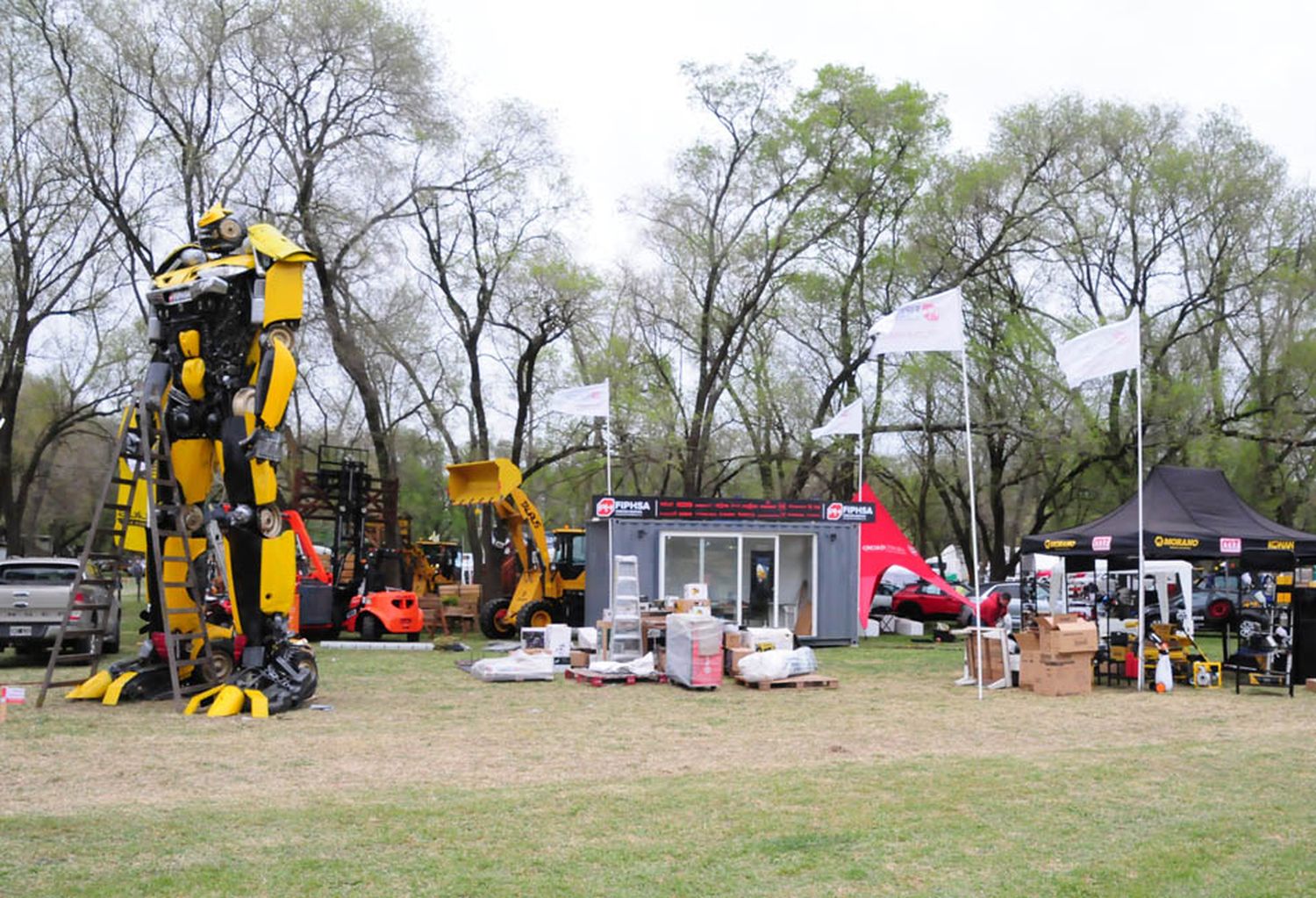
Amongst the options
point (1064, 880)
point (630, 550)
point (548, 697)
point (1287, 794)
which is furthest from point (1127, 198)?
point (1064, 880)

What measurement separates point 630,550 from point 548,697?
7.36 m

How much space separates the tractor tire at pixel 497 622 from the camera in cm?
2278

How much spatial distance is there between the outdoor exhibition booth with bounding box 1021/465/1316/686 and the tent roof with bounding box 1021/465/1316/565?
0.01 metres

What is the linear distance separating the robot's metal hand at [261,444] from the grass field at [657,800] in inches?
101

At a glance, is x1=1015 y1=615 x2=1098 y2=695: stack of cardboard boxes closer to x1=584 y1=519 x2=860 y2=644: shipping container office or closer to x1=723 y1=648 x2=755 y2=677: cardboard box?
x1=723 y1=648 x2=755 y2=677: cardboard box

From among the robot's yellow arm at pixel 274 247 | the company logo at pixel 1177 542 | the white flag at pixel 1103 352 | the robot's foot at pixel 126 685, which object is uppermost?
the robot's yellow arm at pixel 274 247

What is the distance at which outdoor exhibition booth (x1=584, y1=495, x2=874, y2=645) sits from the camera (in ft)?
68.2

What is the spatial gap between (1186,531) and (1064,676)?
2684 mm

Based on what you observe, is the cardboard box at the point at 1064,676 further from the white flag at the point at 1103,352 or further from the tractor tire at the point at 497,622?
the tractor tire at the point at 497,622

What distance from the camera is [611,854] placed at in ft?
19.7

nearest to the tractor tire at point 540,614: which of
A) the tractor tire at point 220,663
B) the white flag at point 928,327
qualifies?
the tractor tire at point 220,663

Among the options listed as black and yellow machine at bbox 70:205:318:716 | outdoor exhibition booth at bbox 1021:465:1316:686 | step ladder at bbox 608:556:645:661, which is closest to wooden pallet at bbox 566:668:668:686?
step ladder at bbox 608:556:645:661

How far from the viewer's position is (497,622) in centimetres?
2278

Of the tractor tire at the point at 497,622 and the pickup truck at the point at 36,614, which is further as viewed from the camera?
the tractor tire at the point at 497,622
